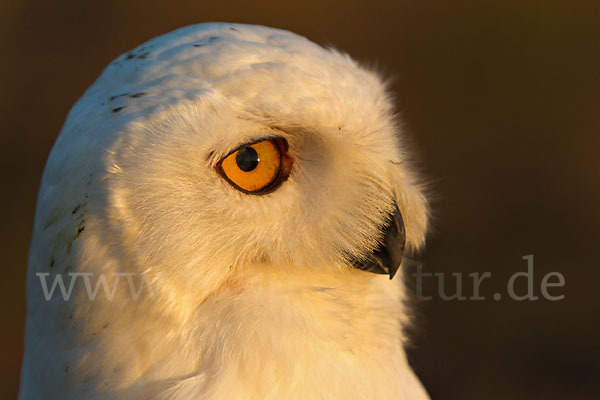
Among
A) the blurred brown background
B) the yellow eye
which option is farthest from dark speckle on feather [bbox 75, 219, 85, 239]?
the blurred brown background

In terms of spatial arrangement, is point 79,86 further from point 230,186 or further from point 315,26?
point 230,186

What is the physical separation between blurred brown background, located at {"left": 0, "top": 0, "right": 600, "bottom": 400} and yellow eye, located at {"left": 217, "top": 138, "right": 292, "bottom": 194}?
115 inches

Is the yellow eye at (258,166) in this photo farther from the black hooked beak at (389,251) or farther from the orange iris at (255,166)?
the black hooked beak at (389,251)

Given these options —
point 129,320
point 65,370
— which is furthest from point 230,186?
point 65,370

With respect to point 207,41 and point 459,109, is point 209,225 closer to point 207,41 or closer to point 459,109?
point 207,41

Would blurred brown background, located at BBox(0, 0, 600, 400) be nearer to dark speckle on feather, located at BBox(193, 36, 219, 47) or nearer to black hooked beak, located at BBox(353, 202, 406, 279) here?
black hooked beak, located at BBox(353, 202, 406, 279)

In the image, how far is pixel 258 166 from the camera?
962mm

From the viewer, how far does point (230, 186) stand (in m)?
0.93

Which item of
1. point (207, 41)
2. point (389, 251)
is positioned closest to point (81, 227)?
point (207, 41)

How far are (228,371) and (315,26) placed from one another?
11.3 ft

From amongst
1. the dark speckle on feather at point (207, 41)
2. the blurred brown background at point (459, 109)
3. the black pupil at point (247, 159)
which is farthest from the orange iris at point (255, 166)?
the blurred brown background at point (459, 109)

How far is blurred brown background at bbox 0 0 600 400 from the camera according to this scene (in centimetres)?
382

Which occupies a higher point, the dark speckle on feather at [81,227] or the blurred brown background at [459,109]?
the blurred brown background at [459,109]

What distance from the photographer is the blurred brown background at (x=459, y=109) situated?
382 centimetres
